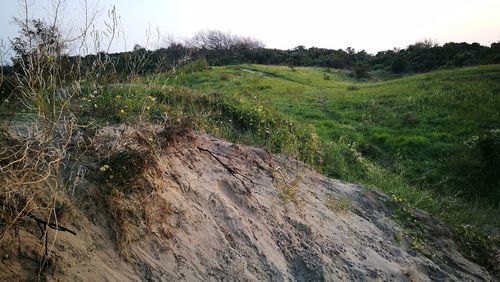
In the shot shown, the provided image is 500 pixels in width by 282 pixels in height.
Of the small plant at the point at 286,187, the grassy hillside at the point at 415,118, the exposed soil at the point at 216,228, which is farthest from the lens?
the grassy hillside at the point at 415,118

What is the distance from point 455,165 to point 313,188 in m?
6.59

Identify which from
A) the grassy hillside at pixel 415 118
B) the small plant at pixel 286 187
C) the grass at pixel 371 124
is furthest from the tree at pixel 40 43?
the grassy hillside at pixel 415 118

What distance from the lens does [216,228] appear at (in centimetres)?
403

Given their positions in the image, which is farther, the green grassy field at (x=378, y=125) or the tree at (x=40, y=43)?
Answer: the green grassy field at (x=378, y=125)

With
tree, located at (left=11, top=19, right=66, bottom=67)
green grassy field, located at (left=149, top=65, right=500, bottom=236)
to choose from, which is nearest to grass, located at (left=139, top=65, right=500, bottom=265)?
green grassy field, located at (left=149, top=65, right=500, bottom=236)

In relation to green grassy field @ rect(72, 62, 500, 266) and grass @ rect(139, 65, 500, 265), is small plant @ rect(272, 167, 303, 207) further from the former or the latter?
green grassy field @ rect(72, 62, 500, 266)

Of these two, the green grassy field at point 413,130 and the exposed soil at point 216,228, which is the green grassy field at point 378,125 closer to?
the green grassy field at point 413,130

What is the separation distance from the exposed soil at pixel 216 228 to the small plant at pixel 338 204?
0.02 metres

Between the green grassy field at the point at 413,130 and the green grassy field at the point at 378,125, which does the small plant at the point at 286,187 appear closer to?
the green grassy field at the point at 378,125

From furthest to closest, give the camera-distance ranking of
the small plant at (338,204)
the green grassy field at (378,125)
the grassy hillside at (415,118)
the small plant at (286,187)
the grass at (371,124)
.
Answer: the grassy hillside at (415,118), the green grassy field at (378,125), the grass at (371,124), the small plant at (338,204), the small plant at (286,187)

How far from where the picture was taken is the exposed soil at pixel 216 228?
3.06m

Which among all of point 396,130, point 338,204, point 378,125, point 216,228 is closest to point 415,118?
point 396,130

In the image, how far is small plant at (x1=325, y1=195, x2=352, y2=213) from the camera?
5.66 metres

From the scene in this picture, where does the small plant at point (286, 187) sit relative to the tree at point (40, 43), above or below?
below
